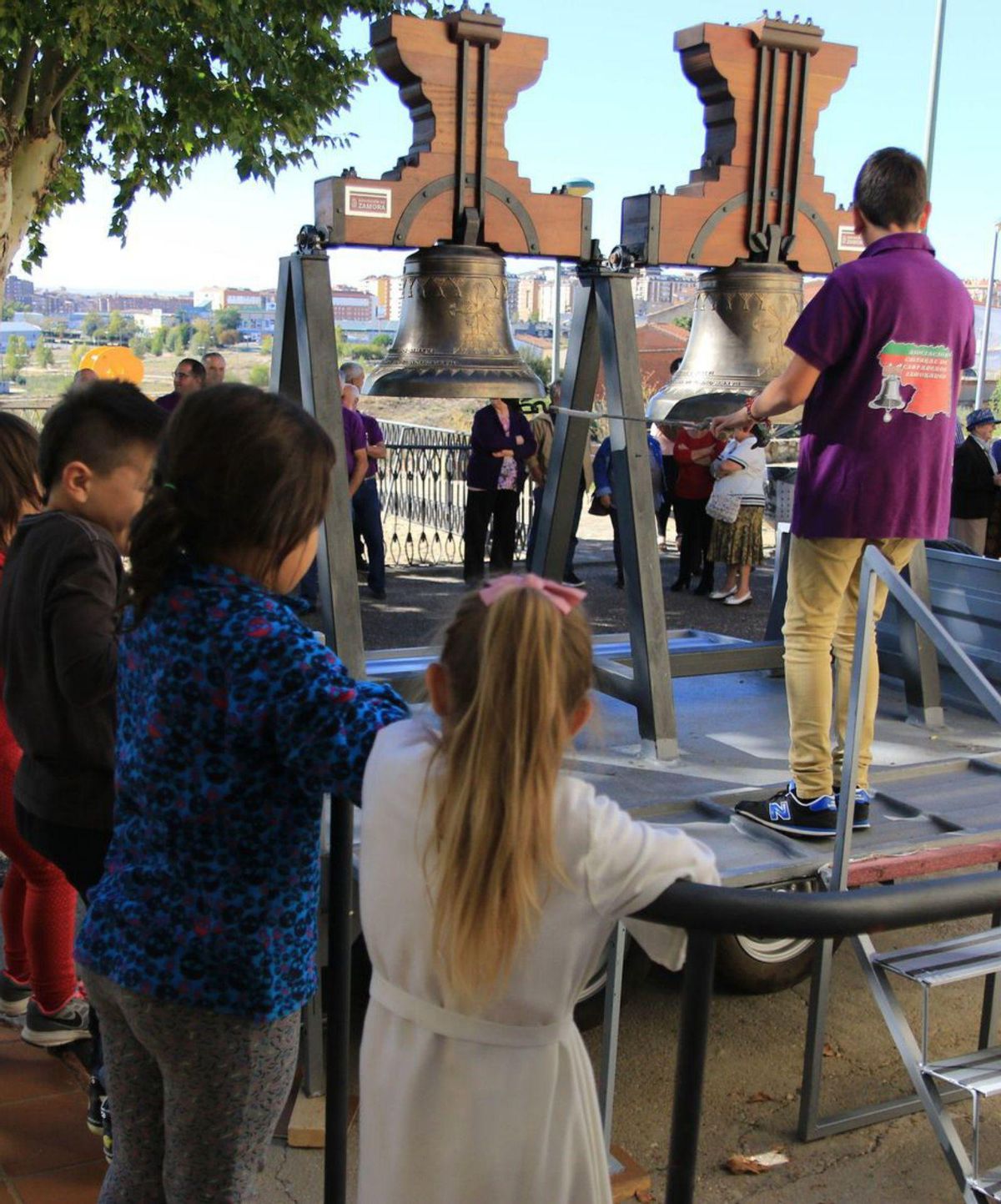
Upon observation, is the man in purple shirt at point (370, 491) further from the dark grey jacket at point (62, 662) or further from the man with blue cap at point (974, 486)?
the dark grey jacket at point (62, 662)

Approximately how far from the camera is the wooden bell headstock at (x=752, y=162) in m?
→ 4.65

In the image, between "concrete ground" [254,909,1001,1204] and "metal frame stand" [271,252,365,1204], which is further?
"metal frame stand" [271,252,365,1204]

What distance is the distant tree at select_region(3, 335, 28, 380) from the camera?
110ft

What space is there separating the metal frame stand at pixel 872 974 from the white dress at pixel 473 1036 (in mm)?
936

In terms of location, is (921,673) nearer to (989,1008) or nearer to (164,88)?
(989,1008)

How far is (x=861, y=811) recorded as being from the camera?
369 centimetres

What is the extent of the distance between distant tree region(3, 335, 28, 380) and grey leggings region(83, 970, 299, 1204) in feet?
107

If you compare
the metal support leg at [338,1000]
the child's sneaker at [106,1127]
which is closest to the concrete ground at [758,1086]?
the child's sneaker at [106,1127]

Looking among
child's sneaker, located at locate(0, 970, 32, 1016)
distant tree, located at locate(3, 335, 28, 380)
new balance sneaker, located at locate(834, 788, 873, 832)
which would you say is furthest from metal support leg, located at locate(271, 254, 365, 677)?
distant tree, located at locate(3, 335, 28, 380)

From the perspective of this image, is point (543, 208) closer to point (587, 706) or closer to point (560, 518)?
point (560, 518)

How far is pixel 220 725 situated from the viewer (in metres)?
1.64

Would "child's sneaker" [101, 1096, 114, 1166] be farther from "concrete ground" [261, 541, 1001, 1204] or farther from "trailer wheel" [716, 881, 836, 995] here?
"trailer wheel" [716, 881, 836, 995]

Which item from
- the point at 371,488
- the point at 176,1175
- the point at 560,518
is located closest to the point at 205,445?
the point at 176,1175

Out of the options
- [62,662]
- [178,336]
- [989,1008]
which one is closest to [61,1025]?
[62,662]
